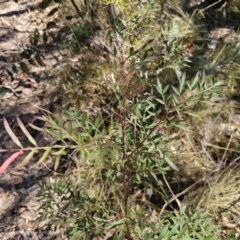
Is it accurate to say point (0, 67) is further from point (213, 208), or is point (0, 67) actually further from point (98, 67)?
point (213, 208)

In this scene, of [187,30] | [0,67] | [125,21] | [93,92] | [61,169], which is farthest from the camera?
[187,30]

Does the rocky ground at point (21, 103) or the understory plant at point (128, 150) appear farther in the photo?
the rocky ground at point (21, 103)

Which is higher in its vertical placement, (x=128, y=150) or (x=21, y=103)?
(x=128, y=150)

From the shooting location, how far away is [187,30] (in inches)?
122

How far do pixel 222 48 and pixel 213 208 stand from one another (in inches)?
46.1

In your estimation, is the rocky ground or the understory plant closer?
the understory plant

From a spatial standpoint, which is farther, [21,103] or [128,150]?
[21,103]

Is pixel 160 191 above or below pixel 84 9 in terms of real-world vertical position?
below

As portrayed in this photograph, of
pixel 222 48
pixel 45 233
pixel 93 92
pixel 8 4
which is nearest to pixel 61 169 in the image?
pixel 45 233

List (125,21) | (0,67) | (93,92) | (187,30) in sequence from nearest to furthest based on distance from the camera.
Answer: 1. (125,21)
2. (93,92)
3. (0,67)
4. (187,30)

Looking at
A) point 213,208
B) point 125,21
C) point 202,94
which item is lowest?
point 213,208

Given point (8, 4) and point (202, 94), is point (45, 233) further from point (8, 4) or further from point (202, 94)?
point (8, 4)

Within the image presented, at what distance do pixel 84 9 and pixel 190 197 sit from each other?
4.82 feet

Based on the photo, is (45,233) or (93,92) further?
(93,92)
